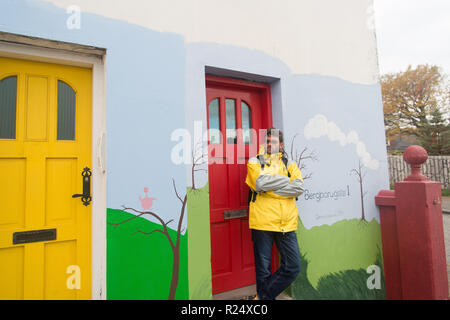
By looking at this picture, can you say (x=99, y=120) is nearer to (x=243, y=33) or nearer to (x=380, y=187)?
(x=243, y=33)

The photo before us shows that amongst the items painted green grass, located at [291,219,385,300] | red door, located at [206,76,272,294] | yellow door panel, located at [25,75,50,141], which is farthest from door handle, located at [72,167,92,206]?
painted green grass, located at [291,219,385,300]

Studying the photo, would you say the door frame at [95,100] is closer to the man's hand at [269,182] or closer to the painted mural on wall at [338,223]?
the man's hand at [269,182]

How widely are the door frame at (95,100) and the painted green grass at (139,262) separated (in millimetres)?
90

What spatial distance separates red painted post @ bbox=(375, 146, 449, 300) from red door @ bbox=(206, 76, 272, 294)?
6.52ft

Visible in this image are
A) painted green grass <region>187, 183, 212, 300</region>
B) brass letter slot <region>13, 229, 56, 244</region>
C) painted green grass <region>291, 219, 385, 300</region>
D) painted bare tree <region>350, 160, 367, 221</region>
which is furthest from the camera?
painted bare tree <region>350, 160, 367, 221</region>

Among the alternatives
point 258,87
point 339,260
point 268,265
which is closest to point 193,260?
point 268,265

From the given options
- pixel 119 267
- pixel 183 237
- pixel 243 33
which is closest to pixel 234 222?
pixel 183 237

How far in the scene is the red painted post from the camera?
3.10 m

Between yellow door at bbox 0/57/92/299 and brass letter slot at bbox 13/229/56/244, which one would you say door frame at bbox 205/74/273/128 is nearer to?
yellow door at bbox 0/57/92/299

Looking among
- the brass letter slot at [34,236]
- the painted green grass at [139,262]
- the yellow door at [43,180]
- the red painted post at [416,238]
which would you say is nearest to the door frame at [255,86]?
the yellow door at [43,180]

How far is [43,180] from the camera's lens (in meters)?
2.16

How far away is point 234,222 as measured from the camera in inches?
119
